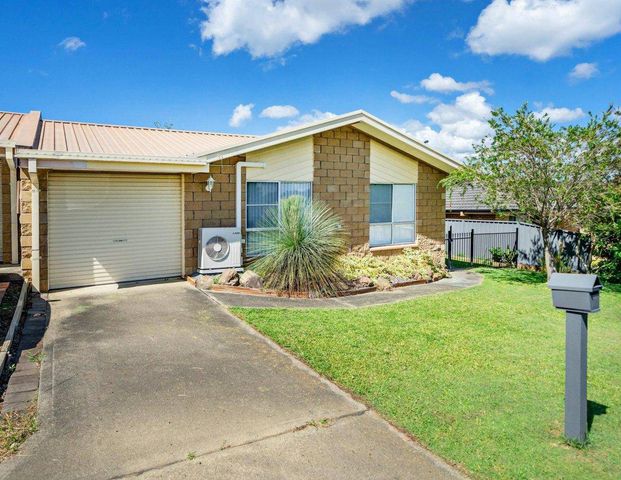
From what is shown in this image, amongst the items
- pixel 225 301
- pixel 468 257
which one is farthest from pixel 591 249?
pixel 225 301

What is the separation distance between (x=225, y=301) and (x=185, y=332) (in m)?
2.01

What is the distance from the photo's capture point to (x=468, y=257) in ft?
65.3

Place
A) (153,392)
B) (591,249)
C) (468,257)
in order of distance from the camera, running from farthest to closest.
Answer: (468,257), (591,249), (153,392)

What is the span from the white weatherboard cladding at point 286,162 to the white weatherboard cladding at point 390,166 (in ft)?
7.50

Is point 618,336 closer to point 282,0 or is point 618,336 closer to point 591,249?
point 591,249

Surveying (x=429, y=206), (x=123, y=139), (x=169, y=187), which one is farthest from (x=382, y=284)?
(x=123, y=139)

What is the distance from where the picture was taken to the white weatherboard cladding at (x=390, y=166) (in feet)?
44.8

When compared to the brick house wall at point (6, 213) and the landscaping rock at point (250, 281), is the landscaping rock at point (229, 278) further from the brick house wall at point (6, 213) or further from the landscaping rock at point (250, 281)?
the brick house wall at point (6, 213)

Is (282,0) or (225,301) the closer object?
(225,301)

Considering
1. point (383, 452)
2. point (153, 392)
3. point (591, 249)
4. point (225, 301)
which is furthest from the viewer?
point (591, 249)

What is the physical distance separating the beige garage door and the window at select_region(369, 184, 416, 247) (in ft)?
19.3

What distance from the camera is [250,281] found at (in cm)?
1013

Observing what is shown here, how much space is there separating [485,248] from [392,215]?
7.07 metres

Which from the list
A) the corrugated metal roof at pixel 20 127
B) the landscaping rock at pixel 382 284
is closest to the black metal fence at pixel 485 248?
the landscaping rock at pixel 382 284
